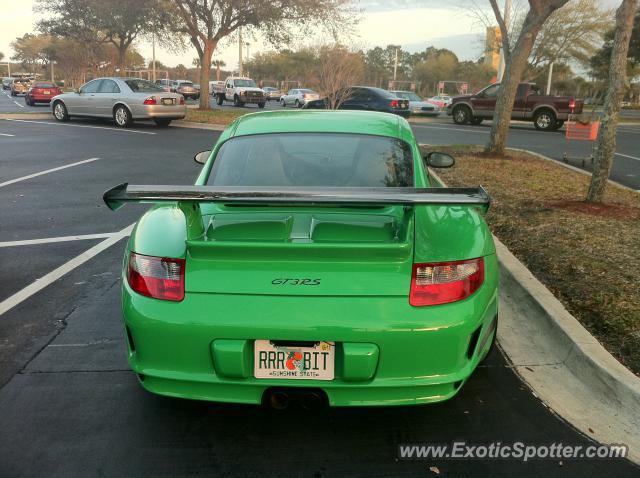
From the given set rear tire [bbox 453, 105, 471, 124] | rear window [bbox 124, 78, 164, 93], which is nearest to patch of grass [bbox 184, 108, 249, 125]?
rear window [bbox 124, 78, 164, 93]

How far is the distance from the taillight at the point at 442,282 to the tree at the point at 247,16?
2175 cm

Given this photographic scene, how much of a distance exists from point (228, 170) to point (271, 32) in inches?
A: 902

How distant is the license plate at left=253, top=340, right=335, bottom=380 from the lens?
2639 millimetres

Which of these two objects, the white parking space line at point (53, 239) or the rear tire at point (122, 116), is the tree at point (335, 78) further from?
the white parking space line at point (53, 239)

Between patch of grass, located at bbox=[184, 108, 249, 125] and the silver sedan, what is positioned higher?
the silver sedan

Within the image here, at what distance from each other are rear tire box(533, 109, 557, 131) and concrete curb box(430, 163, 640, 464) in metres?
21.2

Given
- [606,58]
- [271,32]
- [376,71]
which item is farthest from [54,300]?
[376,71]

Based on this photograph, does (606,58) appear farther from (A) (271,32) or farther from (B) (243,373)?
(B) (243,373)

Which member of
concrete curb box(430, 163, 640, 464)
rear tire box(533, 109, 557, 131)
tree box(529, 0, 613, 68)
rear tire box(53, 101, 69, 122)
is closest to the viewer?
concrete curb box(430, 163, 640, 464)

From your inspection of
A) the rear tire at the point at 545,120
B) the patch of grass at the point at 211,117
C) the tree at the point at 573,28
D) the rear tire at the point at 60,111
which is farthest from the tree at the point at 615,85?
the tree at the point at 573,28

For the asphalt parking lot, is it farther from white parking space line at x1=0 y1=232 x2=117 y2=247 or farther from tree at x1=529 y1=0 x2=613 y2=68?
tree at x1=529 y1=0 x2=613 y2=68

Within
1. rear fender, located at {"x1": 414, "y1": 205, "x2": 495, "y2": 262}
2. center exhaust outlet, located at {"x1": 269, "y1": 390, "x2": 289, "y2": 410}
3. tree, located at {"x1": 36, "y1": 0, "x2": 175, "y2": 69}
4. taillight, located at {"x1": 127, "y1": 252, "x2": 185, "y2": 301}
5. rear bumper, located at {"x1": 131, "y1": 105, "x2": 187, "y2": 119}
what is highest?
tree, located at {"x1": 36, "y1": 0, "x2": 175, "y2": 69}

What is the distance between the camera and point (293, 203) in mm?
2508

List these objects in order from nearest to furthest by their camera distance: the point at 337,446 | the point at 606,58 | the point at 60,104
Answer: the point at 337,446
the point at 60,104
the point at 606,58
